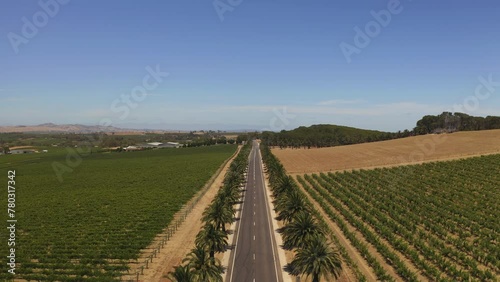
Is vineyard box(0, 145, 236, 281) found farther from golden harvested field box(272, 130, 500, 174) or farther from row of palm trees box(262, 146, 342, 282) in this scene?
golden harvested field box(272, 130, 500, 174)

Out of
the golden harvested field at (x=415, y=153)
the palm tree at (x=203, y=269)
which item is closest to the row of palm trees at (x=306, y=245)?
the palm tree at (x=203, y=269)

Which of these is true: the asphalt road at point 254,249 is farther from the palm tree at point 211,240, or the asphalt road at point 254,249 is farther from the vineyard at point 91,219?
the vineyard at point 91,219

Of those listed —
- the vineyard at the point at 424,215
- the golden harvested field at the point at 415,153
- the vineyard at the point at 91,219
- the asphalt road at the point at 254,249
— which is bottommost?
the vineyard at the point at 91,219

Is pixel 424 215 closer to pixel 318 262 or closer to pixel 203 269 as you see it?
pixel 318 262

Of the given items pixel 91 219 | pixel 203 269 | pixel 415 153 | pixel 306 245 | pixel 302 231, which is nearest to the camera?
pixel 203 269

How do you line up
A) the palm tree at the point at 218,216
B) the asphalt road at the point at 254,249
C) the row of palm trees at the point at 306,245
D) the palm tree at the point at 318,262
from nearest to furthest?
the palm tree at the point at 318,262
the row of palm trees at the point at 306,245
the asphalt road at the point at 254,249
the palm tree at the point at 218,216

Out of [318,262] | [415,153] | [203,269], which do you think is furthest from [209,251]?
[415,153]

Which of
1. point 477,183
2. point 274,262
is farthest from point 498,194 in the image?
point 274,262
